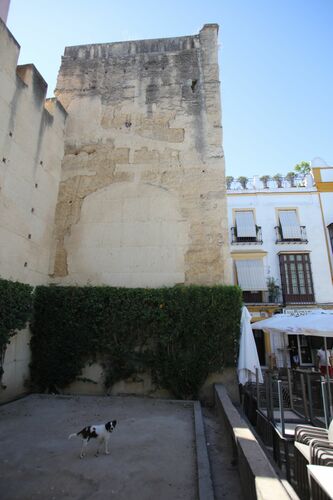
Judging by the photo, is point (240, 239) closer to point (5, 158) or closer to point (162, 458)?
point (5, 158)

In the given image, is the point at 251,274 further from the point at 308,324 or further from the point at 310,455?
the point at 310,455

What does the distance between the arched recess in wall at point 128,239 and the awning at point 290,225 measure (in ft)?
46.8

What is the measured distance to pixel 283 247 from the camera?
2055cm

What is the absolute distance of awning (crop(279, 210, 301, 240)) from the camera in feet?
67.3

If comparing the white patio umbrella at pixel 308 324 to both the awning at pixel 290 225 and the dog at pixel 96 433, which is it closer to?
the dog at pixel 96 433

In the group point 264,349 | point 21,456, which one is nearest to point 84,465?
point 21,456

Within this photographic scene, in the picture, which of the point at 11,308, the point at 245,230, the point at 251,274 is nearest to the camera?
the point at 11,308

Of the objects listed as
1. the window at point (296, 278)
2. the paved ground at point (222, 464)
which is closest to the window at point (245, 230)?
the window at point (296, 278)

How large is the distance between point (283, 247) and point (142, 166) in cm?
1454

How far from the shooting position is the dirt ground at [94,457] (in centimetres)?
300

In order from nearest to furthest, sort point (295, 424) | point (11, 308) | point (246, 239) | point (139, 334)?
point (295, 424) < point (11, 308) < point (139, 334) < point (246, 239)

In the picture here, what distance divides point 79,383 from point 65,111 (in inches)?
322

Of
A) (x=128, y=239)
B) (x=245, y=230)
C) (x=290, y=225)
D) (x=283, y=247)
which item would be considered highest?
(x=290, y=225)

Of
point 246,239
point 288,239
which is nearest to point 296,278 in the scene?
point 288,239
